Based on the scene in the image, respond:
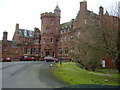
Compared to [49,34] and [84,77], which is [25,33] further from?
[84,77]

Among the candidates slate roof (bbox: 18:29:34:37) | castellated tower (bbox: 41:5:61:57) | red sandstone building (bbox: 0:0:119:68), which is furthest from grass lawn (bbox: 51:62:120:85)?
slate roof (bbox: 18:29:34:37)

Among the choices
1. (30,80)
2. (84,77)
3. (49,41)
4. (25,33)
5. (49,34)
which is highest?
(25,33)

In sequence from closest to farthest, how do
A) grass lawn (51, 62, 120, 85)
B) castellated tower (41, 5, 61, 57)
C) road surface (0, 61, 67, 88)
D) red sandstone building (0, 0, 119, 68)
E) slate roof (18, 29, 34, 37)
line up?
road surface (0, 61, 67, 88)
grass lawn (51, 62, 120, 85)
red sandstone building (0, 0, 119, 68)
castellated tower (41, 5, 61, 57)
slate roof (18, 29, 34, 37)

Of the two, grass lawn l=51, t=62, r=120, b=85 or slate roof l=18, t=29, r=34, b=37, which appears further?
slate roof l=18, t=29, r=34, b=37

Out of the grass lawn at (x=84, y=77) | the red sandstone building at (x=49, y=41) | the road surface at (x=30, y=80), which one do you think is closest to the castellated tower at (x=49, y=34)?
the red sandstone building at (x=49, y=41)

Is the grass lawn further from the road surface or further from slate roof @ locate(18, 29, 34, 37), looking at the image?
slate roof @ locate(18, 29, 34, 37)

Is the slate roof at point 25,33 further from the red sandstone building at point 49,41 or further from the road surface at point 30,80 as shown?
the road surface at point 30,80

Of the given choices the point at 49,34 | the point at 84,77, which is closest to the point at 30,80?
the point at 84,77

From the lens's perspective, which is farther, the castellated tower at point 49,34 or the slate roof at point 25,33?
the slate roof at point 25,33

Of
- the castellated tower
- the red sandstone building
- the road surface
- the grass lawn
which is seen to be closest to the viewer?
the road surface

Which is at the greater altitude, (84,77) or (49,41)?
(49,41)

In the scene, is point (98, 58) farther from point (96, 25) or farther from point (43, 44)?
point (43, 44)

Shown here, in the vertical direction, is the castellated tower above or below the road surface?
above

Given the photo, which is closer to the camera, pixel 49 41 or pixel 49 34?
pixel 49 41
